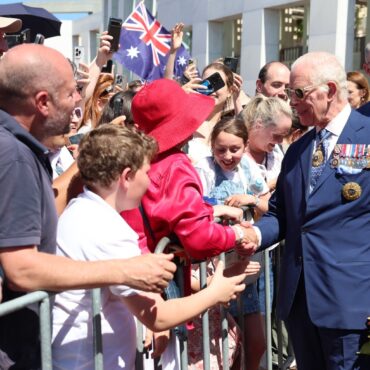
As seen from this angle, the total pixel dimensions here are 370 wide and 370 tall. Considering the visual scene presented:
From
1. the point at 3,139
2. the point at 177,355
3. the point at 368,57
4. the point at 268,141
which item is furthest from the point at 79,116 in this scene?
the point at 3,139

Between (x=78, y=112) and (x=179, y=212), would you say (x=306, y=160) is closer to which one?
(x=179, y=212)

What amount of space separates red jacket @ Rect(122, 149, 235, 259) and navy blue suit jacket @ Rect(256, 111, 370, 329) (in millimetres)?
526

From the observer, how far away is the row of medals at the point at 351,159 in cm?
316

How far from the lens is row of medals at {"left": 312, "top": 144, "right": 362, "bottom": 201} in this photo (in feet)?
10.4

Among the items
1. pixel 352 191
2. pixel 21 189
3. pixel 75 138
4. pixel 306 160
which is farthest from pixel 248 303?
pixel 21 189

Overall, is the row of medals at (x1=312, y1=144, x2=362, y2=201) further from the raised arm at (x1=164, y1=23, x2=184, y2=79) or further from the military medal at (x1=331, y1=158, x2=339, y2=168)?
the raised arm at (x1=164, y1=23, x2=184, y2=79)

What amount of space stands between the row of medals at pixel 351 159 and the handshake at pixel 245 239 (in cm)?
52

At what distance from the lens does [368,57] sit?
3.82 m

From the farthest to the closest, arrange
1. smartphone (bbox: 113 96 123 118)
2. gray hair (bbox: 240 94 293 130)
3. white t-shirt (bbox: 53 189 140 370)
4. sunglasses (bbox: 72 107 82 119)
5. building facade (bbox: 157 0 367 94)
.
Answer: building facade (bbox: 157 0 367 94)
sunglasses (bbox: 72 107 82 119)
gray hair (bbox: 240 94 293 130)
smartphone (bbox: 113 96 123 118)
white t-shirt (bbox: 53 189 140 370)

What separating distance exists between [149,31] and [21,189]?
6186 mm

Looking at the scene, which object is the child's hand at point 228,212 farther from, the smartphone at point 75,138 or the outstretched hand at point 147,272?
the smartphone at point 75,138

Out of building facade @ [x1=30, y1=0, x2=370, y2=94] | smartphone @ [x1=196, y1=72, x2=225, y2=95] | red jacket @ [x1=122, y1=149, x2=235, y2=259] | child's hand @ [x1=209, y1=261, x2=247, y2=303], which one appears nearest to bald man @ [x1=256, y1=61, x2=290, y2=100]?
smartphone @ [x1=196, y1=72, x2=225, y2=95]

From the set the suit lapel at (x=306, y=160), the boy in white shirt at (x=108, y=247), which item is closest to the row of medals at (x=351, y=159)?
the suit lapel at (x=306, y=160)

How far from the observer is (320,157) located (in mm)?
3318
